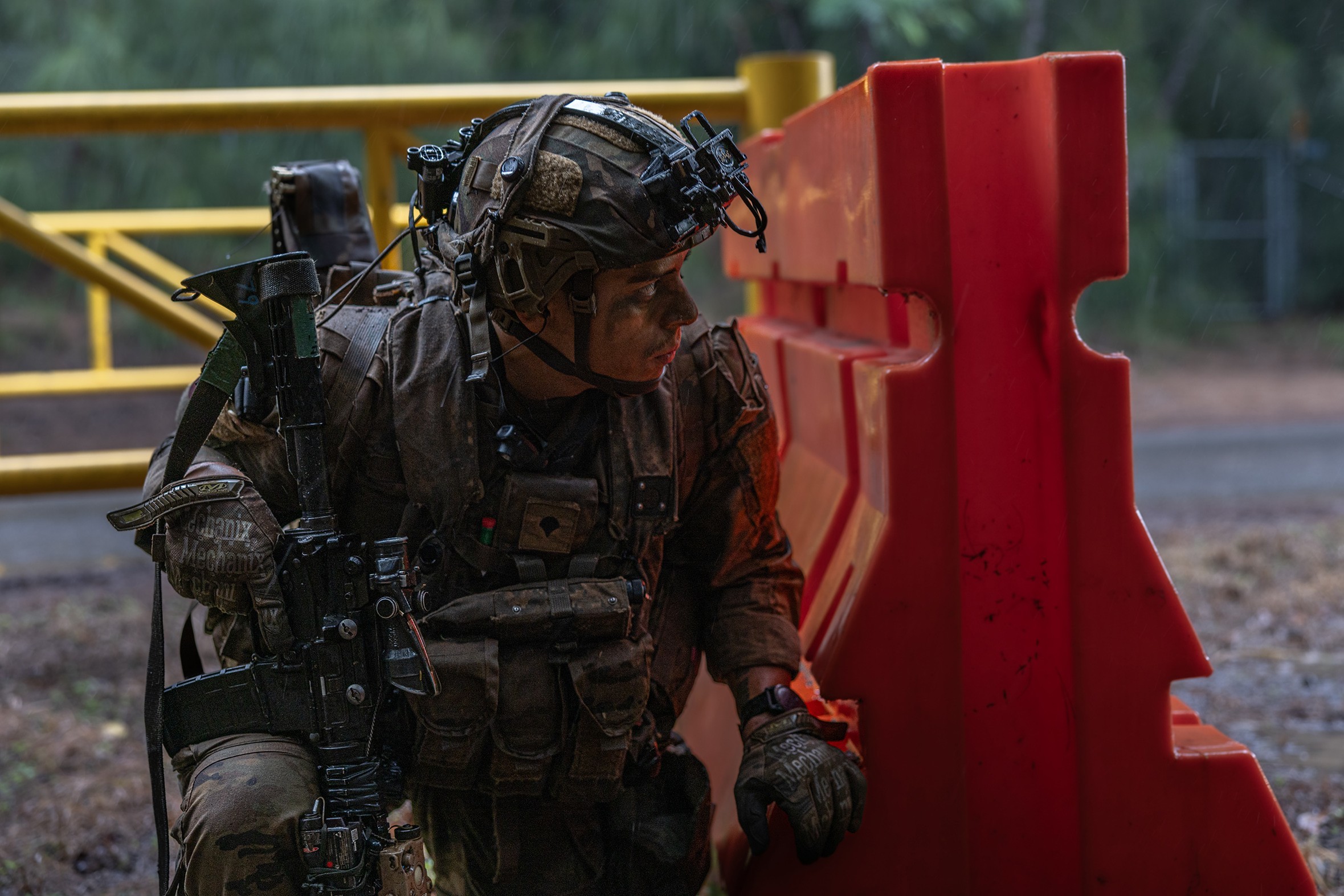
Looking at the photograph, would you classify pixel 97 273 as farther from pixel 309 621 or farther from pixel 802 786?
pixel 802 786

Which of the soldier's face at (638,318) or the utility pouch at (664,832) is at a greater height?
the soldier's face at (638,318)

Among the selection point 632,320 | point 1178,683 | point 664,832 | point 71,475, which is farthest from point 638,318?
point 1178,683

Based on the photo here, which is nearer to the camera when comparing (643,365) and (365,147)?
(643,365)

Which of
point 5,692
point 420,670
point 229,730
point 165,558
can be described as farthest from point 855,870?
point 5,692

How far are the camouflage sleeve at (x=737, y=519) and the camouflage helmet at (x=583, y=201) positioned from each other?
0.33 m

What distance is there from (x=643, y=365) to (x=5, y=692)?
3.71 m

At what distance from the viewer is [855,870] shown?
2352 millimetres

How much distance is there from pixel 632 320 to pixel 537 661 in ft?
1.92

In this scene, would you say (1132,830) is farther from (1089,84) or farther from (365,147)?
(365,147)

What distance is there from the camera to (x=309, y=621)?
2.11 m

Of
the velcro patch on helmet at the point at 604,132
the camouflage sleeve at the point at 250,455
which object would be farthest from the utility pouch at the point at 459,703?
the velcro patch on helmet at the point at 604,132

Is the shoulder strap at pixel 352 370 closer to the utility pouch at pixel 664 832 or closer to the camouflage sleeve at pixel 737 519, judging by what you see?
the camouflage sleeve at pixel 737 519

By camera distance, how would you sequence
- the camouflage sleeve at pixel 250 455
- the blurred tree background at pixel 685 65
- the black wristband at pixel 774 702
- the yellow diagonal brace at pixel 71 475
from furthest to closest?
the blurred tree background at pixel 685 65 < the yellow diagonal brace at pixel 71 475 < the black wristband at pixel 774 702 < the camouflage sleeve at pixel 250 455

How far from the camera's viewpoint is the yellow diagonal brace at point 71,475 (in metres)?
3.73
